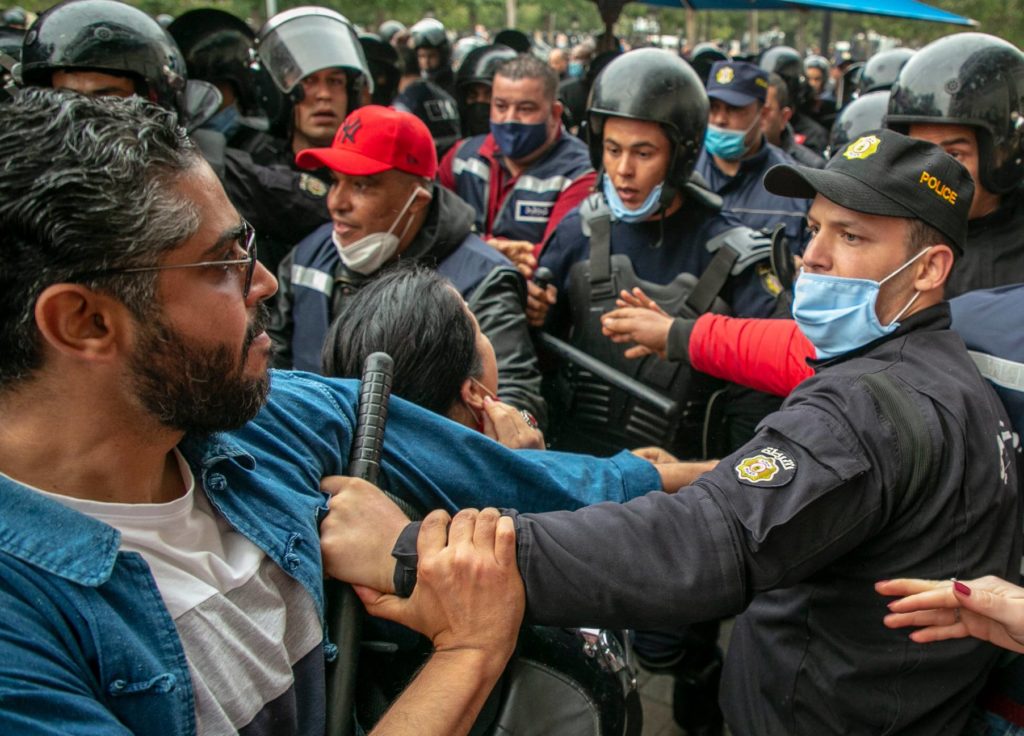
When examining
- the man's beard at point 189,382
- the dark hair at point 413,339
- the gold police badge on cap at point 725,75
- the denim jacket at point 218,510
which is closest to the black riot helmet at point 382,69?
the gold police badge on cap at point 725,75

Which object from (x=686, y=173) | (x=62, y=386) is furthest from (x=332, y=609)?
(x=686, y=173)

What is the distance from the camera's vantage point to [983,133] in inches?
118

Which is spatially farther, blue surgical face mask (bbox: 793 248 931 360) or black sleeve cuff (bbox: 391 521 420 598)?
blue surgical face mask (bbox: 793 248 931 360)

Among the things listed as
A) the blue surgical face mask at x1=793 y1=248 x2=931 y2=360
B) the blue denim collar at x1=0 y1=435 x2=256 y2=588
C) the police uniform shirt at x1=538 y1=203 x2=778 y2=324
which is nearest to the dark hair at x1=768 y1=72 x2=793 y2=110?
the police uniform shirt at x1=538 y1=203 x2=778 y2=324

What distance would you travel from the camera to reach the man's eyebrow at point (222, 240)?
1.37m

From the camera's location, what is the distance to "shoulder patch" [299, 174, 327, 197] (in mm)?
3867

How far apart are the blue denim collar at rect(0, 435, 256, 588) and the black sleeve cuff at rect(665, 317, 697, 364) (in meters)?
2.04

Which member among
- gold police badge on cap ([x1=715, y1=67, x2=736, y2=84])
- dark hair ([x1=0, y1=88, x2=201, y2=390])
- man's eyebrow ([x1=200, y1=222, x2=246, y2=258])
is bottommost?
gold police badge on cap ([x1=715, y1=67, x2=736, y2=84])

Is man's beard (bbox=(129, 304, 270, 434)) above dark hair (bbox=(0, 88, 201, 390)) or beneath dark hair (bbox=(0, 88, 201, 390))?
beneath

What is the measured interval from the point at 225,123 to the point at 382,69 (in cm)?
297

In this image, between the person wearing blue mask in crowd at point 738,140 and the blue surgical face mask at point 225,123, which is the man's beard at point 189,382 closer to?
the blue surgical face mask at point 225,123

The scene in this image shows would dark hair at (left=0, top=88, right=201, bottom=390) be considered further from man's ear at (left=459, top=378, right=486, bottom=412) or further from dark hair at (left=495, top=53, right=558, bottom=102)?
dark hair at (left=495, top=53, right=558, bottom=102)

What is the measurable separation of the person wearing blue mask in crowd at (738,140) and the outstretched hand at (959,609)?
3586mm

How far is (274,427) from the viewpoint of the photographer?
169cm
